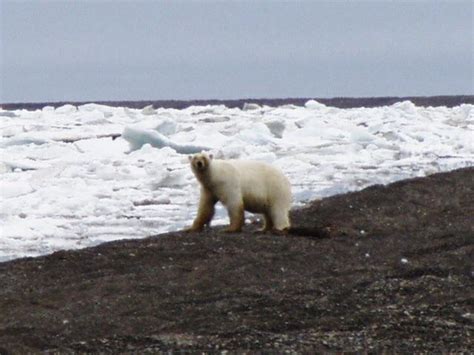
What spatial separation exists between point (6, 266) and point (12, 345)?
228cm

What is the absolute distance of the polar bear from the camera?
8.65m

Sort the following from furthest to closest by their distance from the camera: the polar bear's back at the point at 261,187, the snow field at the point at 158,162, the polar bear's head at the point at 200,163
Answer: the snow field at the point at 158,162 → the polar bear's back at the point at 261,187 → the polar bear's head at the point at 200,163

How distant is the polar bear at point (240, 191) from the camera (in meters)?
8.65

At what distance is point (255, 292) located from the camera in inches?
257

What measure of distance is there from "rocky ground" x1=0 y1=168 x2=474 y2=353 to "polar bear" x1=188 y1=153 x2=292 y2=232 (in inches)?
9.6

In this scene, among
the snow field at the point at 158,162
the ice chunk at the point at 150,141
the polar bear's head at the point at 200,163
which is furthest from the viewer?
the ice chunk at the point at 150,141

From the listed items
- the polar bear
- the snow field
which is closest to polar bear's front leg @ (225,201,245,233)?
the polar bear

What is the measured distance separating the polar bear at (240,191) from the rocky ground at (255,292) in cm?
24

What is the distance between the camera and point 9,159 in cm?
1784

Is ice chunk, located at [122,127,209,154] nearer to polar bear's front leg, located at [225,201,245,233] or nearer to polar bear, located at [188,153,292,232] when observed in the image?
polar bear, located at [188,153,292,232]

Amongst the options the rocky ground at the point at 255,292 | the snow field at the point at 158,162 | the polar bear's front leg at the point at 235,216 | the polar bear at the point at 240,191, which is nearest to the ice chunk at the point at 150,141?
the snow field at the point at 158,162

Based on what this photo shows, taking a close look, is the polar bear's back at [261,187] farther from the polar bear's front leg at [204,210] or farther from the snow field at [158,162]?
the snow field at [158,162]

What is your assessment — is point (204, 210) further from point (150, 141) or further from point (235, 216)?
point (150, 141)

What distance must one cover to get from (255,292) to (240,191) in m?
2.24
